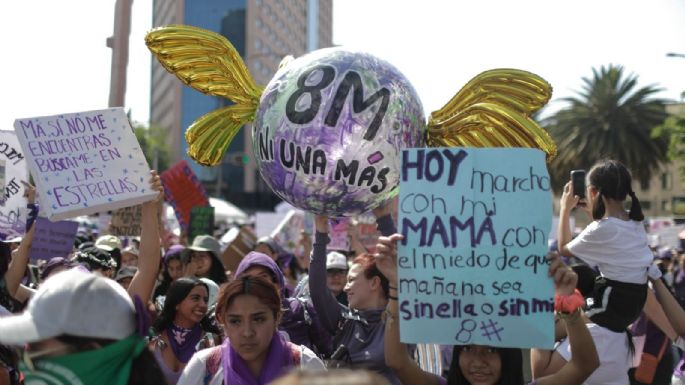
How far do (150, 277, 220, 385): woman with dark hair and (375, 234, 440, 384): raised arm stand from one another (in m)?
1.40

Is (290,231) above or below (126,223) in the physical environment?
below

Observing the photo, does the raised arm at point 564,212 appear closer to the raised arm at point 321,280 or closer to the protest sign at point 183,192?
the raised arm at point 321,280

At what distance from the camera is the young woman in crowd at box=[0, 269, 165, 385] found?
2160 millimetres

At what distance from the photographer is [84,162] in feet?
13.4

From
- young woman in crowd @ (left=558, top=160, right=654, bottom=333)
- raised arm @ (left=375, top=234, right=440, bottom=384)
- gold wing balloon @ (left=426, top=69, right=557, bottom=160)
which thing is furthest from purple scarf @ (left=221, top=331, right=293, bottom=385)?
young woman in crowd @ (left=558, top=160, right=654, bottom=333)

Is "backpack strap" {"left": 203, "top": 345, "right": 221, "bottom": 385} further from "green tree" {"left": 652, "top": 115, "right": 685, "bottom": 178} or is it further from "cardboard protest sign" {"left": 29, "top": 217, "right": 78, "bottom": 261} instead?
"green tree" {"left": 652, "top": 115, "right": 685, "bottom": 178}

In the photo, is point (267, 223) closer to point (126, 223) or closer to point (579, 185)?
point (126, 223)

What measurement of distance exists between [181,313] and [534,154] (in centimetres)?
237

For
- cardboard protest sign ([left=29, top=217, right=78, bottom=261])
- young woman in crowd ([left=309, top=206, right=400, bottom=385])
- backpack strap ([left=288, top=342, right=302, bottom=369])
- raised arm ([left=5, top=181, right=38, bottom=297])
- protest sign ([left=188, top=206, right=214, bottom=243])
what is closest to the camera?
backpack strap ([left=288, top=342, right=302, bottom=369])

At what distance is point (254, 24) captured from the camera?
8756 cm

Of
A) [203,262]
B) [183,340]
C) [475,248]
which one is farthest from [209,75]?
[203,262]

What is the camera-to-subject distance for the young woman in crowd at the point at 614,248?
3811mm

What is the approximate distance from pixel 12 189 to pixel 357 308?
2.65 meters

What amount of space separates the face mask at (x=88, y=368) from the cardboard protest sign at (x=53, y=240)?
17.5ft
